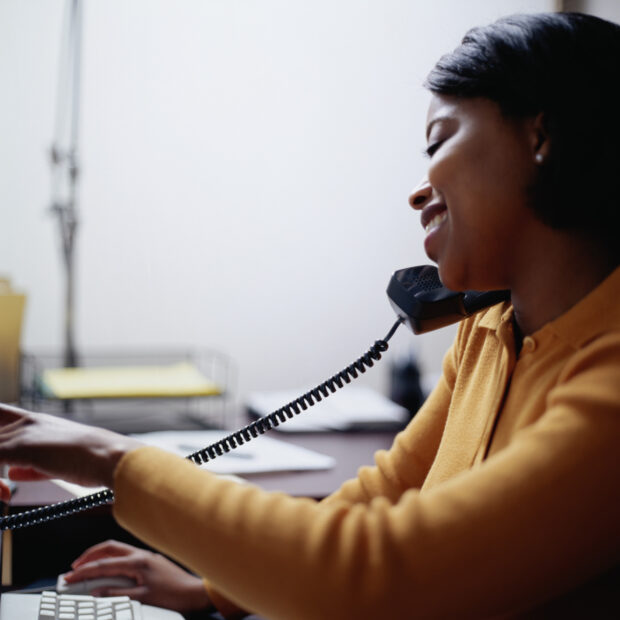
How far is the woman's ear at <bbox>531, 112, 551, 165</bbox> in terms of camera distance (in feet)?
2.30

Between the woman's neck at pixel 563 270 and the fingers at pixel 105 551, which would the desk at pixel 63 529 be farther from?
the woman's neck at pixel 563 270

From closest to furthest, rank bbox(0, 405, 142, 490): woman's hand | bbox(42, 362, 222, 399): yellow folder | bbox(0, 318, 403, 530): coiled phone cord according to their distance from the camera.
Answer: bbox(0, 405, 142, 490): woman's hand < bbox(0, 318, 403, 530): coiled phone cord < bbox(42, 362, 222, 399): yellow folder

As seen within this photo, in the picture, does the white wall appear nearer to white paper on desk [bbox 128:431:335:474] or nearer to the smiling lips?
white paper on desk [bbox 128:431:335:474]

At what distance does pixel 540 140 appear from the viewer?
707 millimetres

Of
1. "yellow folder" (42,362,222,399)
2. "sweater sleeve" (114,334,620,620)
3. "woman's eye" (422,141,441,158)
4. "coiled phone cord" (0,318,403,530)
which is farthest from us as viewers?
"yellow folder" (42,362,222,399)

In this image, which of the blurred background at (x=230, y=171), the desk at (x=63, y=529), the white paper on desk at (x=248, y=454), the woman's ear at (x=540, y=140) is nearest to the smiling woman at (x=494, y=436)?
the woman's ear at (x=540, y=140)

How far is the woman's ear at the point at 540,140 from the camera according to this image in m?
0.70

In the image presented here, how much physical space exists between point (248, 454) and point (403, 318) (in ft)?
1.52

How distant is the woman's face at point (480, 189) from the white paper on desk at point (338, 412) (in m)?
0.85

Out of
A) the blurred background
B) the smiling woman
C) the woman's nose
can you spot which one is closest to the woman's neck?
the smiling woman

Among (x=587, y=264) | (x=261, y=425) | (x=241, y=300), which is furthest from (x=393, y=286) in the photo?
(x=241, y=300)

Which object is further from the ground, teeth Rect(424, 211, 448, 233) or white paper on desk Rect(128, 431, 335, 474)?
teeth Rect(424, 211, 448, 233)

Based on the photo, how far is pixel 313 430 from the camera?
5.27ft

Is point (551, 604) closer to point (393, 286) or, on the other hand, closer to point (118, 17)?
point (393, 286)
